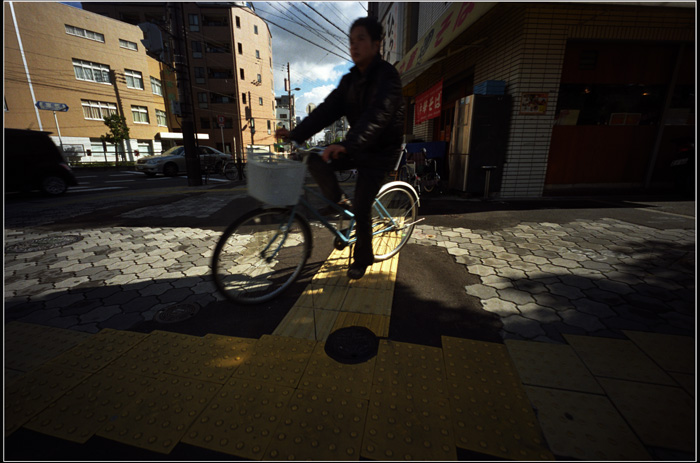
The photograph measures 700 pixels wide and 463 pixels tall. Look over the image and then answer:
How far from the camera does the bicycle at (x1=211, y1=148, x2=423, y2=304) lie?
2180mm

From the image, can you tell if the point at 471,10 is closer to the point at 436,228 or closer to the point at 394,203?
the point at 436,228

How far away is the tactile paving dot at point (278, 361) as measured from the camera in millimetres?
1751

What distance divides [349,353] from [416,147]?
25.0 ft

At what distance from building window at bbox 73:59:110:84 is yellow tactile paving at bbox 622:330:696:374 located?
38813 mm

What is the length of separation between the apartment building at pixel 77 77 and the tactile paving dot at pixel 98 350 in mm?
32671

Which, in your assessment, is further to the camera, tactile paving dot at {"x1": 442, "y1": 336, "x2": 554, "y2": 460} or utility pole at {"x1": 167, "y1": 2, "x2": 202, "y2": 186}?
utility pole at {"x1": 167, "y1": 2, "x2": 202, "y2": 186}

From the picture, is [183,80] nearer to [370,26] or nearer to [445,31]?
[445,31]

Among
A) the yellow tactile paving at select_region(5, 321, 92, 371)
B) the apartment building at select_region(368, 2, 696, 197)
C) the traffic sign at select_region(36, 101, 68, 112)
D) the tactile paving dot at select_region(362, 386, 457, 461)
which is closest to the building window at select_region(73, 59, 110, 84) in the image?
the traffic sign at select_region(36, 101, 68, 112)

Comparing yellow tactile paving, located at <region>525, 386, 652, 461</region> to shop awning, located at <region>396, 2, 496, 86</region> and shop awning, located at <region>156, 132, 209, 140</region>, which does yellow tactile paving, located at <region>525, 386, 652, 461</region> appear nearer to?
shop awning, located at <region>396, 2, 496, 86</region>

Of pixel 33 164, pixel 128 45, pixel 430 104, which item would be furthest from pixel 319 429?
pixel 128 45

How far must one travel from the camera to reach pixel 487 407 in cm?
155

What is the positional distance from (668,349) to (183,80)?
12321 mm

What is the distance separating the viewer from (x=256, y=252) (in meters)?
2.71

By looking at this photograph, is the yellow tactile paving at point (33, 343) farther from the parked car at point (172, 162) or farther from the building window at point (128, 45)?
the building window at point (128, 45)
